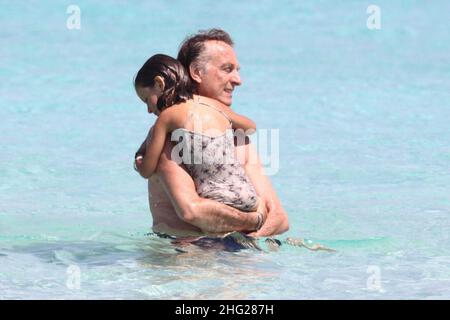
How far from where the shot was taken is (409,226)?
20.5 ft

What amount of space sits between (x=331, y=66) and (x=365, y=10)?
115cm

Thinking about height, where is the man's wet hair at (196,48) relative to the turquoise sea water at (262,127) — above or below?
above

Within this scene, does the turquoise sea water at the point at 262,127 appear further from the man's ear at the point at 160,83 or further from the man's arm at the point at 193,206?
the man's ear at the point at 160,83

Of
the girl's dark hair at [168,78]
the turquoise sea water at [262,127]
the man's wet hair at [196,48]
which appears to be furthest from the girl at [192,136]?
the turquoise sea water at [262,127]

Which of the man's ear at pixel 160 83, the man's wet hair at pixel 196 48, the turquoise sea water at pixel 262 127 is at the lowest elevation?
the turquoise sea water at pixel 262 127

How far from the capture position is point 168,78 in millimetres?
5133

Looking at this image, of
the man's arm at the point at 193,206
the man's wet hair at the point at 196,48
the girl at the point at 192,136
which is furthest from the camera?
the man's wet hair at the point at 196,48

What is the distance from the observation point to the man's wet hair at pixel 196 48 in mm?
5305

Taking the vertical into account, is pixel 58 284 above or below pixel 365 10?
below

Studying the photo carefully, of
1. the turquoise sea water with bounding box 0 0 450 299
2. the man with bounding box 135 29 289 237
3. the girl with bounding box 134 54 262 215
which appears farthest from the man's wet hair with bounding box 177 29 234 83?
the turquoise sea water with bounding box 0 0 450 299

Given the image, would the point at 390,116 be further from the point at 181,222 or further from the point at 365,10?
the point at 181,222

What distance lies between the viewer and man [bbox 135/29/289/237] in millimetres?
5031

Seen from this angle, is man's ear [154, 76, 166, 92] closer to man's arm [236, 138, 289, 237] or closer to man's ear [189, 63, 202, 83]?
man's ear [189, 63, 202, 83]
